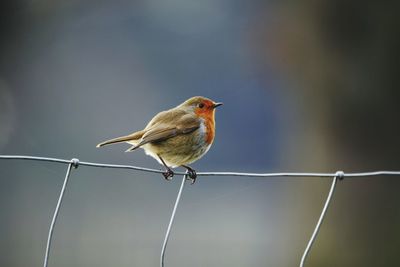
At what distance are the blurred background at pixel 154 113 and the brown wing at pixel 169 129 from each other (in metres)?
2.17

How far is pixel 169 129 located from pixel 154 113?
21.4 ft

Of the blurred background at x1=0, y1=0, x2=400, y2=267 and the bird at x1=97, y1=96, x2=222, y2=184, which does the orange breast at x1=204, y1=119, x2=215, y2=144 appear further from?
the blurred background at x1=0, y1=0, x2=400, y2=267

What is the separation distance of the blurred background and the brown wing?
217 cm

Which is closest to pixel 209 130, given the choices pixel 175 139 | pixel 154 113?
pixel 175 139

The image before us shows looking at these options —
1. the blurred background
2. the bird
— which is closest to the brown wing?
the bird

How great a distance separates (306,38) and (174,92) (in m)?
4.29

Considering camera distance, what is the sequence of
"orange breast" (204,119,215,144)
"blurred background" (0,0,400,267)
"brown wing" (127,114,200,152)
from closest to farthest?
"brown wing" (127,114,200,152), "orange breast" (204,119,215,144), "blurred background" (0,0,400,267)

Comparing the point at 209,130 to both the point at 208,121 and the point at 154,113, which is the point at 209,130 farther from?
the point at 154,113

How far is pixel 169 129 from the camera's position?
4.65 meters

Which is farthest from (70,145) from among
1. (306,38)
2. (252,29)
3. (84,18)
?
(306,38)

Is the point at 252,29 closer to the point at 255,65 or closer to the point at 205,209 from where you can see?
the point at 255,65

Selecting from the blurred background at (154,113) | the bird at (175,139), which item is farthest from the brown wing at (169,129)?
the blurred background at (154,113)

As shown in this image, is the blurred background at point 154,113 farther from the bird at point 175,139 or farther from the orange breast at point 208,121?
the bird at point 175,139

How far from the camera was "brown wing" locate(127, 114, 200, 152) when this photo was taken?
14.8 feet
